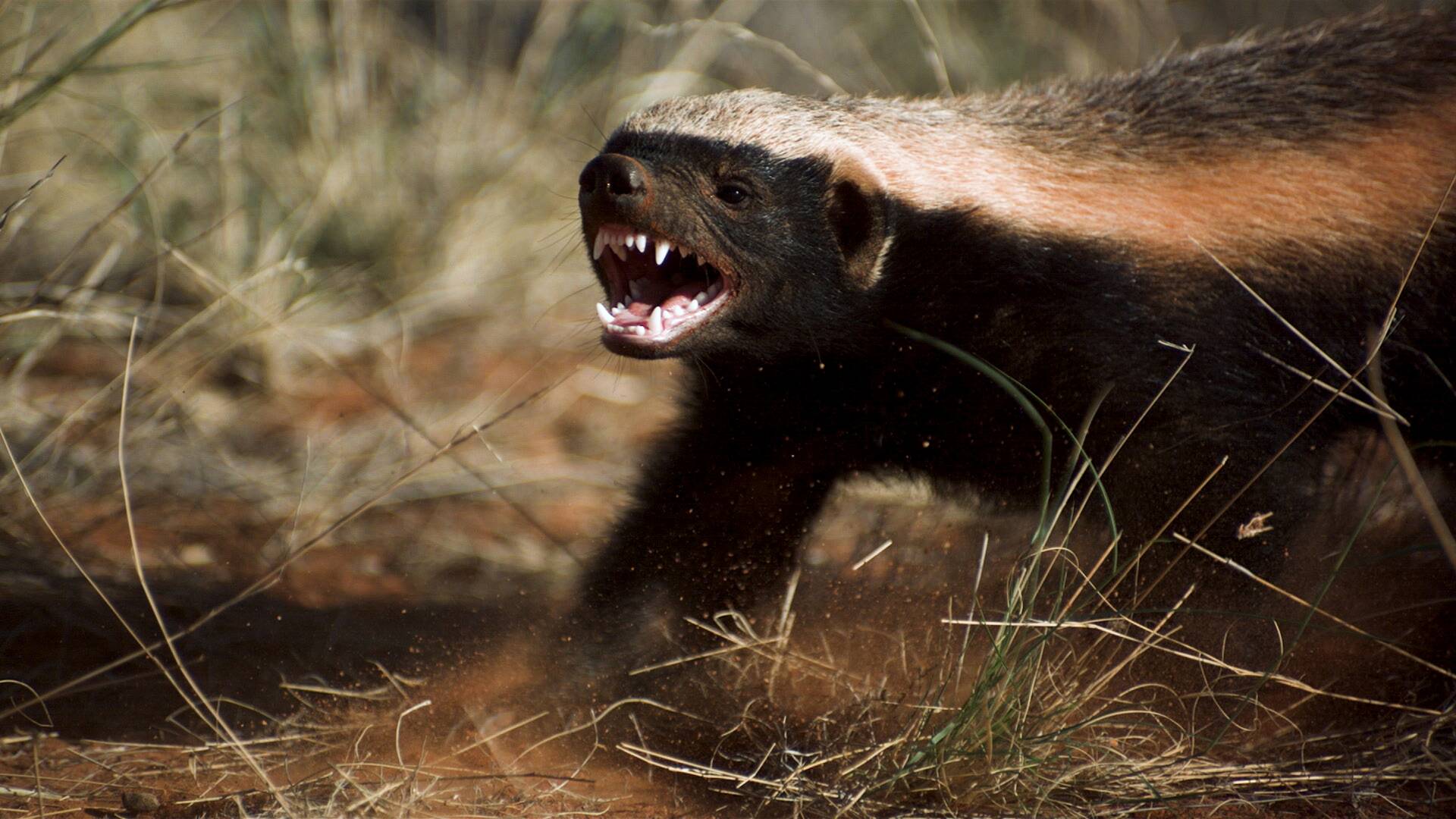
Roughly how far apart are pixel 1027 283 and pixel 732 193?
752 mm

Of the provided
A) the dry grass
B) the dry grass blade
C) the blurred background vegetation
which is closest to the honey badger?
the dry grass

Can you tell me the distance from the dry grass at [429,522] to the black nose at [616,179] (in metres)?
0.72

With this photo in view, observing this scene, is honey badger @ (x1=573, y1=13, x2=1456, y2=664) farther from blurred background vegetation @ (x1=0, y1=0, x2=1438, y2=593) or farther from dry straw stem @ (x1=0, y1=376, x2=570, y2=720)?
blurred background vegetation @ (x1=0, y1=0, x2=1438, y2=593)

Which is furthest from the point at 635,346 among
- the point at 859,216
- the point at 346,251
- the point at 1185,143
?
the point at 346,251

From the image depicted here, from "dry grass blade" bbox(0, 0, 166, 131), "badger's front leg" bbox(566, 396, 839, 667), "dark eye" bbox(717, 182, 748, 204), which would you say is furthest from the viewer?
"badger's front leg" bbox(566, 396, 839, 667)

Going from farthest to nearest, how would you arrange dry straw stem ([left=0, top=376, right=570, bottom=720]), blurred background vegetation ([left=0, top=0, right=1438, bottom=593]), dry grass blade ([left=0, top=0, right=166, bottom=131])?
blurred background vegetation ([left=0, top=0, right=1438, bottom=593])
dry grass blade ([left=0, top=0, right=166, bottom=131])
dry straw stem ([left=0, top=376, right=570, bottom=720])

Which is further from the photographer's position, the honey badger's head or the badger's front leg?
the badger's front leg

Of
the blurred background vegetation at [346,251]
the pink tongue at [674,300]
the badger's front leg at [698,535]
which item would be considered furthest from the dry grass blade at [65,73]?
the badger's front leg at [698,535]

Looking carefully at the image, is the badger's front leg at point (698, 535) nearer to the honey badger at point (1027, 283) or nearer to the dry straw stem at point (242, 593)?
the honey badger at point (1027, 283)

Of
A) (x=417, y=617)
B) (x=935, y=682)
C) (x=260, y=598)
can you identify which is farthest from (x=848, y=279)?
(x=260, y=598)

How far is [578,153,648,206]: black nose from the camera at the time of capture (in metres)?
2.47

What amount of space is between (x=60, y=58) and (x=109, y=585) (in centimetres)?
299

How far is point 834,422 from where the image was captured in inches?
118

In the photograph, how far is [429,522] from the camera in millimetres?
4168
